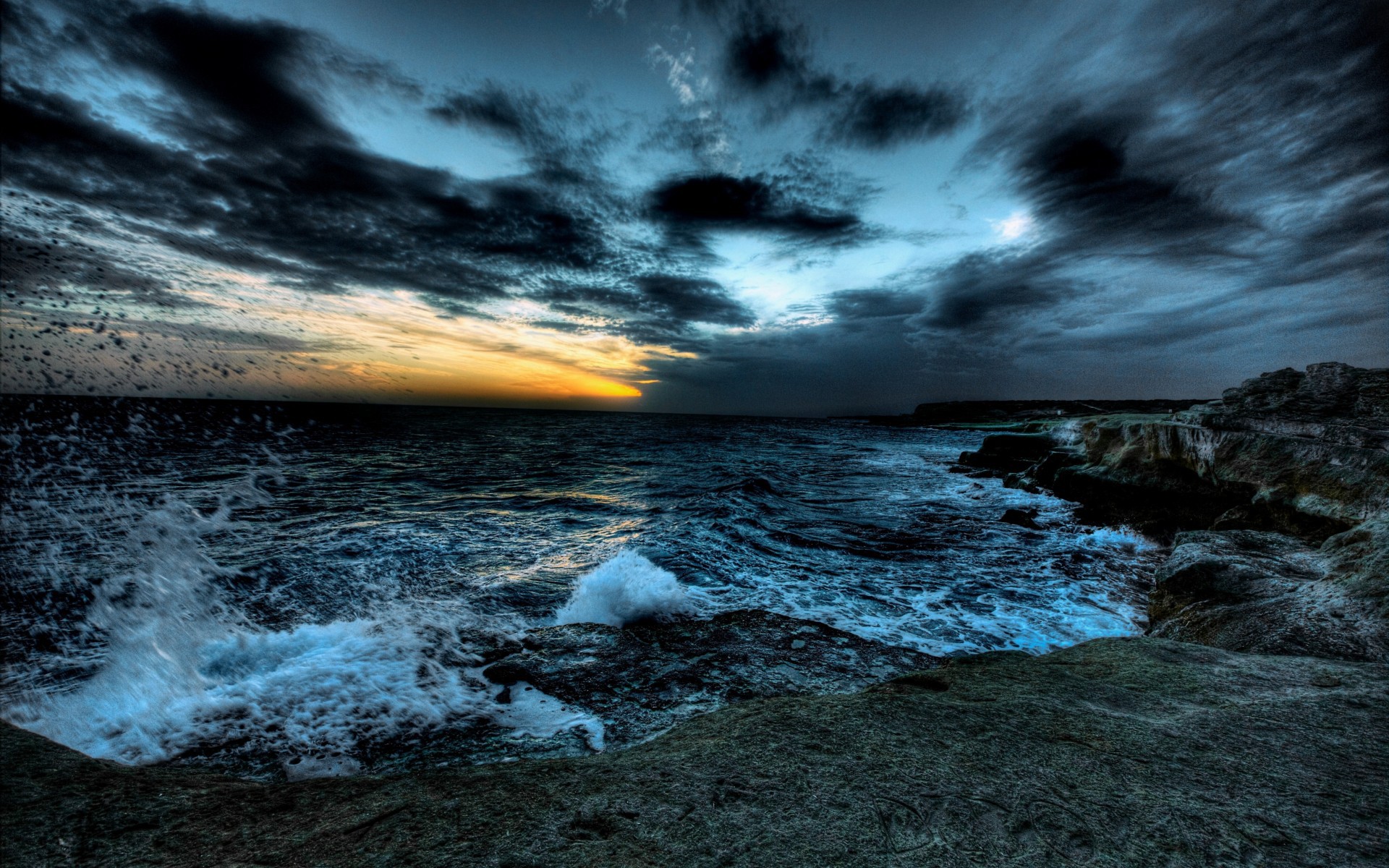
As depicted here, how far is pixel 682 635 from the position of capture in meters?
6.00

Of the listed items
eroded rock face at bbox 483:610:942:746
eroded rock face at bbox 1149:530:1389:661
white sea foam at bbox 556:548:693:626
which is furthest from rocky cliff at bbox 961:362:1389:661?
white sea foam at bbox 556:548:693:626

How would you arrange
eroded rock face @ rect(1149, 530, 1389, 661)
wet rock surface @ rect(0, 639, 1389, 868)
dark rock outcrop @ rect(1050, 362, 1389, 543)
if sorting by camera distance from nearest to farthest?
wet rock surface @ rect(0, 639, 1389, 868) < eroded rock face @ rect(1149, 530, 1389, 661) < dark rock outcrop @ rect(1050, 362, 1389, 543)

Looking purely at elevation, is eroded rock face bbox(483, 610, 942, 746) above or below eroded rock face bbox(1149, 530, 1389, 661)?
below

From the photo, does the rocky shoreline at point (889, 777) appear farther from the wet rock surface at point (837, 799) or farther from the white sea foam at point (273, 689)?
the white sea foam at point (273, 689)

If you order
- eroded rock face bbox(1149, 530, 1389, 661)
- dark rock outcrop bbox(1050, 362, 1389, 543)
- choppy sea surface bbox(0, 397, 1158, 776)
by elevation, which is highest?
dark rock outcrop bbox(1050, 362, 1389, 543)

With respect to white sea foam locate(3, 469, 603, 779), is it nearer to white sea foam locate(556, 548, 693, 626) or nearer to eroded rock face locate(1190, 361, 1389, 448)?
white sea foam locate(556, 548, 693, 626)

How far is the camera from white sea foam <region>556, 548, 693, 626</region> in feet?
22.2

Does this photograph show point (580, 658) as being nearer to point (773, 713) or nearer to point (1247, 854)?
point (773, 713)

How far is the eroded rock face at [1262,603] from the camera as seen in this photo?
14.6 feet

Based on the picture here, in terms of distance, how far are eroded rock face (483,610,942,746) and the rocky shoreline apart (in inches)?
1.6

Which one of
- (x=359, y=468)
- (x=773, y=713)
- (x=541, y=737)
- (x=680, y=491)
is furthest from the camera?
(x=359, y=468)

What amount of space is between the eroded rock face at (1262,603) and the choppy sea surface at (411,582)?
947 millimetres

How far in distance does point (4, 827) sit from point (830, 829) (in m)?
3.61

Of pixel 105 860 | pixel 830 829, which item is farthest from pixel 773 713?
pixel 105 860
